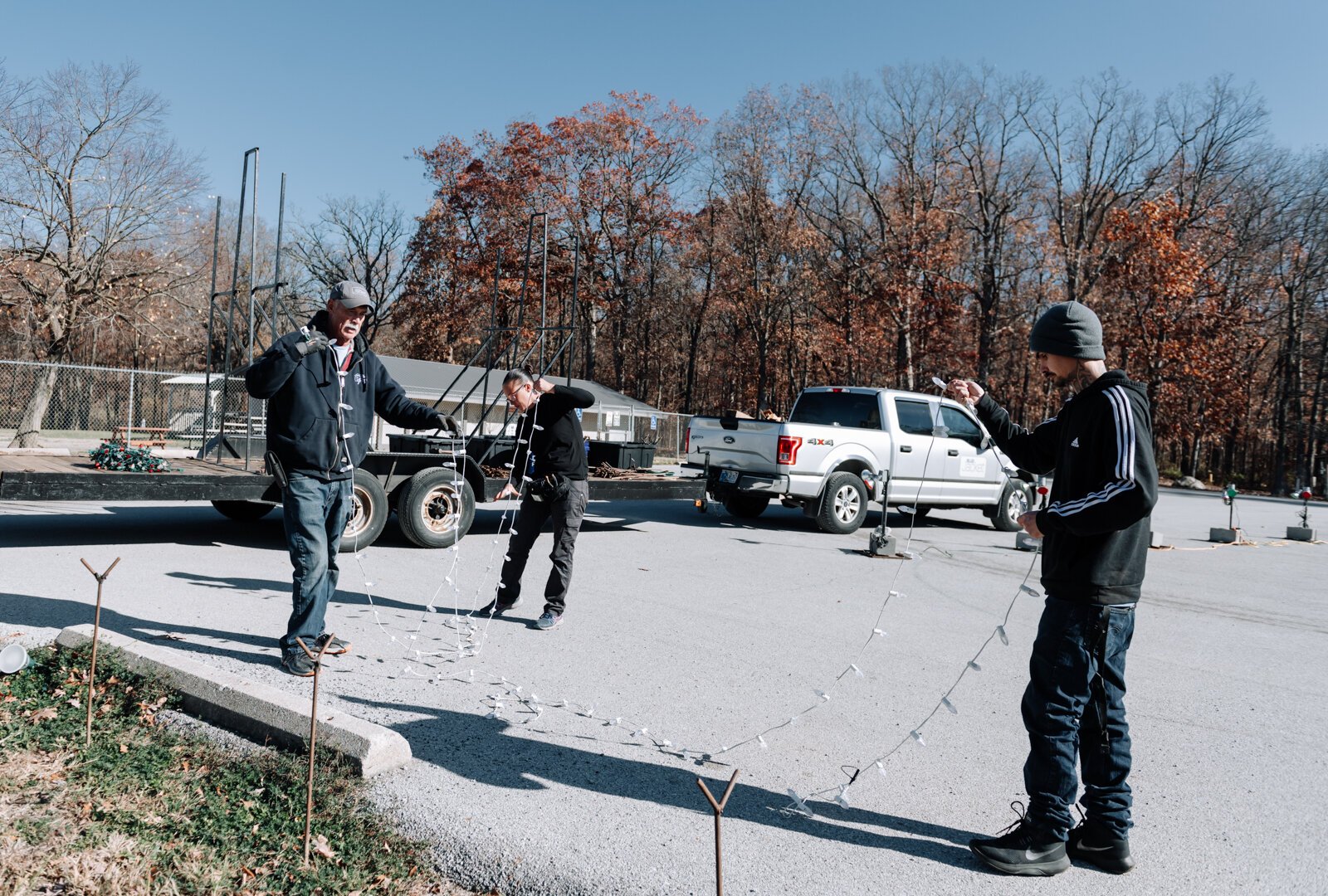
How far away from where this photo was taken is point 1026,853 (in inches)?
118

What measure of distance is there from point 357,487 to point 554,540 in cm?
285

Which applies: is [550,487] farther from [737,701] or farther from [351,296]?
[737,701]

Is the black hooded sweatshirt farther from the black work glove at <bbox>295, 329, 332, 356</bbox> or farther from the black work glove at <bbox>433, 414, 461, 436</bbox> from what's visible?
the black work glove at <bbox>433, 414, 461, 436</bbox>

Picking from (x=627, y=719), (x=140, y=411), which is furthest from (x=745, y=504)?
(x=140, y=411)

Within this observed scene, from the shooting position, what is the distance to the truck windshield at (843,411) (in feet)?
41.4

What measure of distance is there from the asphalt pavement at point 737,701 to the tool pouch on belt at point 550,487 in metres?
0.88

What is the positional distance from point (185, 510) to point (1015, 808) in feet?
36.1

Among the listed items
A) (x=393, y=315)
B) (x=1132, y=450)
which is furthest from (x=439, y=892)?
(x=393, y=315)

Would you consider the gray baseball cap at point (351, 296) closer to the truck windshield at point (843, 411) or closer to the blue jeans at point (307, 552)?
the blue jeans at point (307, 552)

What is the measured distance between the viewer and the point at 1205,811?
3.56m

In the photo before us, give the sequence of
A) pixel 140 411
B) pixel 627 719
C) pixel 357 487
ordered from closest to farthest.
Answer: pixel 627 719 → pixel 357 487 → pixel 140 411

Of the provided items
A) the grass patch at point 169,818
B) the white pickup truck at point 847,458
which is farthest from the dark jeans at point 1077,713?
the white pickup truck at point 847,458

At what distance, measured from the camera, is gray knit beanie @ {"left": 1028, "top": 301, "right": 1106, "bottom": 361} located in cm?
321

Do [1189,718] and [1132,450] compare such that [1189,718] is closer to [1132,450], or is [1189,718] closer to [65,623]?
[1132,450]
